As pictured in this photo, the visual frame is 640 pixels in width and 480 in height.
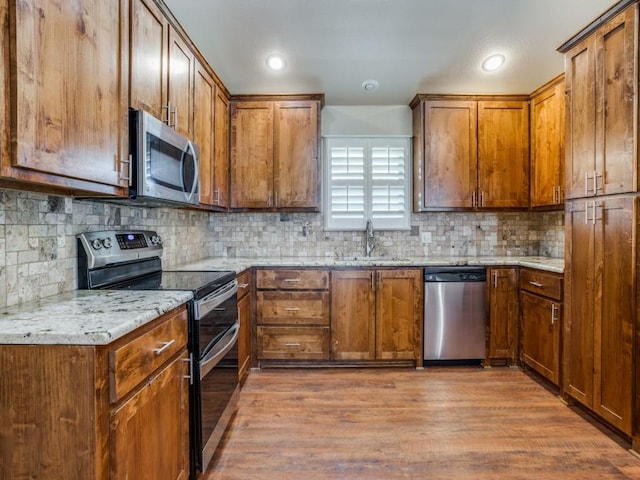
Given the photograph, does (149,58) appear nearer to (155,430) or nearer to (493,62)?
(155,430)

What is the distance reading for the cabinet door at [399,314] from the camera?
10.3 feet

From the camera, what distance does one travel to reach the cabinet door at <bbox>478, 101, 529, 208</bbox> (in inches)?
134

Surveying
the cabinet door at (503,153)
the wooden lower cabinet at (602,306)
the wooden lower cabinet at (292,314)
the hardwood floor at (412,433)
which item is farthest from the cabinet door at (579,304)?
the wooden lower cabinet at (292,314)

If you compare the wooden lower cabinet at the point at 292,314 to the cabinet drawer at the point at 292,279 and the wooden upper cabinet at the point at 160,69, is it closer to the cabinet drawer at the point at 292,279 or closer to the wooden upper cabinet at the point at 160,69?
the cabinet drawer at the point at 292,279

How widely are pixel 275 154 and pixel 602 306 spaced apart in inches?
106

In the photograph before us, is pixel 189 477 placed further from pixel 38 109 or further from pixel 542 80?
pixel 542 80

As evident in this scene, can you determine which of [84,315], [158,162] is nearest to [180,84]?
[158,162]

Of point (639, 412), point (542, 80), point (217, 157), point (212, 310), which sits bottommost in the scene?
point (639, 412)

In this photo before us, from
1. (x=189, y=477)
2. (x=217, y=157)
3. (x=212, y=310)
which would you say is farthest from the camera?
(x=217, y=157)

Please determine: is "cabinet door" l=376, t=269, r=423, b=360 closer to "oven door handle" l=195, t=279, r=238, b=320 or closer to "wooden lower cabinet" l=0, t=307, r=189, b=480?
"oven door handle" l=195, t=279, r=238, b=320

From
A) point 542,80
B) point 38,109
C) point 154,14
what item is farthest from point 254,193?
point 542,80

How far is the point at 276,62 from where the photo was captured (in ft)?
9.64

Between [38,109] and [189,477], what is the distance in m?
1.57

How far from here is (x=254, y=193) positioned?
11.1 feet
